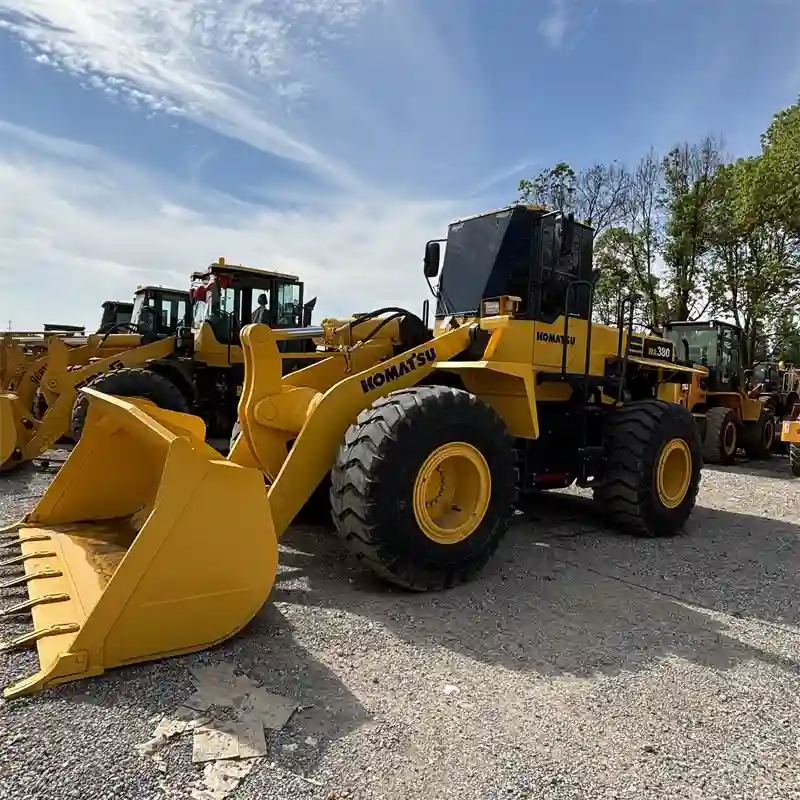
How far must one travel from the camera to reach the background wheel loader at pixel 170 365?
8883 millimetres

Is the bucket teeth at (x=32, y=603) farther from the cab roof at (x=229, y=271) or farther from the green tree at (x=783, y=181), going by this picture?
the green tree at (x=783, y=181)

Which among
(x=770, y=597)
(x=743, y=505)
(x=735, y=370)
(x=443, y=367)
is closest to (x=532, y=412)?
(x=443, y=367)

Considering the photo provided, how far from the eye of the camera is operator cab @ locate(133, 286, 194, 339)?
1301 centimetres

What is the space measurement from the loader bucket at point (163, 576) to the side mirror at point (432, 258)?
2.98m

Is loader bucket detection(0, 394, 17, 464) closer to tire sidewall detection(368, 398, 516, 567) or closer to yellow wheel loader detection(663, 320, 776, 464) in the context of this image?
tire sidewall detection(368, 398, 516, 567)

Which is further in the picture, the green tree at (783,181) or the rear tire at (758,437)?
the green tree at (783,181)

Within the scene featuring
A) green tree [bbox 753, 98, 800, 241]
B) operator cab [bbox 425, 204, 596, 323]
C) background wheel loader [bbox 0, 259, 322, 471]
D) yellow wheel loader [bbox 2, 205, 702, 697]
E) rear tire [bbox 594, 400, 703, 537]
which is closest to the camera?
yellow wheel loader [bbox 2, 205, 702, 697]

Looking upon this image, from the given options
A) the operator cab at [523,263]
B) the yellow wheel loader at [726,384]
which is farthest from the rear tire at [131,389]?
the yellow wheel loader at [726,384]

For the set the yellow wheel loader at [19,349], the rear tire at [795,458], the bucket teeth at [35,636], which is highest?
the yellow wheel loader at [19,349]

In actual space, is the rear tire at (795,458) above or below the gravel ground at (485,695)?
above

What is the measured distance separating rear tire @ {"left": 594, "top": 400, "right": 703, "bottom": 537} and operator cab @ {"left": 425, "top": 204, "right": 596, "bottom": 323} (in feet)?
3.38

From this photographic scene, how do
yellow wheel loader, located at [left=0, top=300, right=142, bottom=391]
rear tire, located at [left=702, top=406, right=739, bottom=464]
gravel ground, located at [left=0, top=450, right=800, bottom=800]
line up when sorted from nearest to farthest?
1. gravel ground, located at [left=0, top=450, right=800, bottom=800]
2. yellow wheel loader, located at [left=0, top=300, right=142, bottom=391]
3. rear tire, located at [left=702, top=406, right=739, bottom=464]

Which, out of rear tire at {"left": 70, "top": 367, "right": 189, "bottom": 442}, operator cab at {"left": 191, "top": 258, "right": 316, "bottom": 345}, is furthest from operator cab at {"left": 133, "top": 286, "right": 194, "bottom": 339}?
rear tire at {"left": 70, "top": 367, "right": 189, "bottom": 442}

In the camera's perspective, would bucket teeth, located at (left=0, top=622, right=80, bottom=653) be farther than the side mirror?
No
